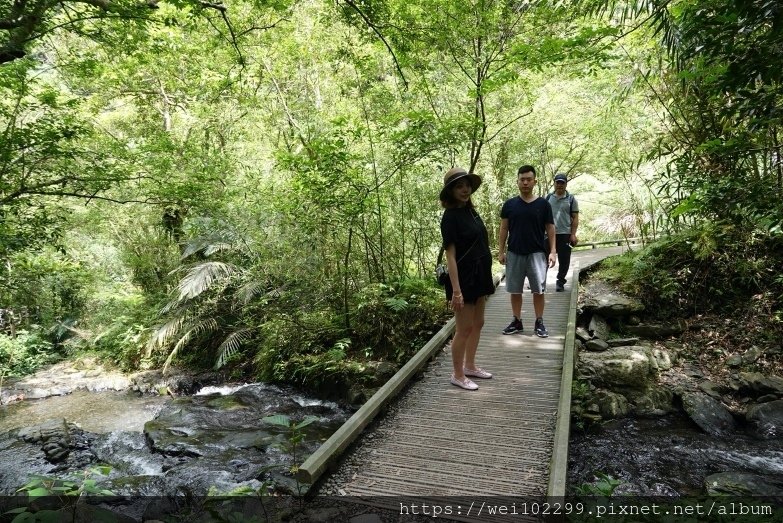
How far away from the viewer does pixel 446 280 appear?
4.21 meters

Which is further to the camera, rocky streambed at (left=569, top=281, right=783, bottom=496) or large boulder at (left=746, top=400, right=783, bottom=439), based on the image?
large boulder at (left=746, top=400, right=783, bottom=439)

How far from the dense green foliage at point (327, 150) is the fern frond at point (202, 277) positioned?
0.05 meters

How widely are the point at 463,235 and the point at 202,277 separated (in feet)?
23.1

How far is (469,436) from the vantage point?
370 centimetres

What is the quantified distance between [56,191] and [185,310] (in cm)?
374

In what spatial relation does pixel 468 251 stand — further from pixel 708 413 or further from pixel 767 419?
pixel 767 419

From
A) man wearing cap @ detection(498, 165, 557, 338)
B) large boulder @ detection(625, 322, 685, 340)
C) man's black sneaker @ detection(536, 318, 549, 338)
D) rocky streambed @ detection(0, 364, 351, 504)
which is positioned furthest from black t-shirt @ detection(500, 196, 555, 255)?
large boulder @ detection(625, 322, 685, 340)

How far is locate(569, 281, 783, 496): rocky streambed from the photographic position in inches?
178

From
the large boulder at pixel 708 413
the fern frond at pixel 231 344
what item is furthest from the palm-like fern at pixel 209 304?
the large boulder at pixel 708 413

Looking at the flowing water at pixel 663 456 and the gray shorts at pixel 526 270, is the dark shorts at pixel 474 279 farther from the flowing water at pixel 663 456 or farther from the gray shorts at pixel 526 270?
the flowing water at pixel 663 456

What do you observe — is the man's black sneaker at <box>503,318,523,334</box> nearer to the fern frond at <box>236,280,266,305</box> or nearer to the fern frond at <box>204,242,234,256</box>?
the fern frond at <box>236,280,266,305</box>

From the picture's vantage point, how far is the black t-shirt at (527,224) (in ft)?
16.8

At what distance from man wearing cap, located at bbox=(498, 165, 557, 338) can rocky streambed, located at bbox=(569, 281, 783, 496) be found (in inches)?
72.0

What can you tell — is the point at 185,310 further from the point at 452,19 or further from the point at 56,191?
the point at 452,19
